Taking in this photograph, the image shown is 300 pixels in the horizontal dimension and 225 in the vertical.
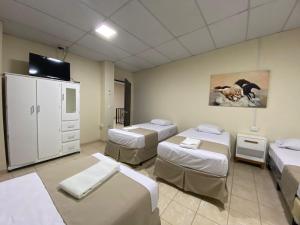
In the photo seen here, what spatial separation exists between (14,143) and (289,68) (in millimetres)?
5410

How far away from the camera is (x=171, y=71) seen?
4391 mm

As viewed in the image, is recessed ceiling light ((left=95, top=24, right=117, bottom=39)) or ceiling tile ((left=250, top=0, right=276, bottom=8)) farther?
recessed ceiling light ((left=95, top=24, right=117, bottom=39))

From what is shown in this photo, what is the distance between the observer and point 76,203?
971mm

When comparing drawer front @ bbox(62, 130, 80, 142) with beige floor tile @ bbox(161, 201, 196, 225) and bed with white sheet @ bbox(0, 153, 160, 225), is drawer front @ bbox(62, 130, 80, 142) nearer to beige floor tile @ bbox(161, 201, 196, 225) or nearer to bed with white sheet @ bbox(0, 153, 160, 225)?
bed with white sheet @ bbox(0, 153, 160, 225)

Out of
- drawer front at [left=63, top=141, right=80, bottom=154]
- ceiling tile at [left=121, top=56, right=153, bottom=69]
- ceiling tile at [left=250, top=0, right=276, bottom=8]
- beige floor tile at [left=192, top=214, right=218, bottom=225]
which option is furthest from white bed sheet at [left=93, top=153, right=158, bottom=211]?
ceiling tile at [left=121, top=56, right=153, bottom=69]

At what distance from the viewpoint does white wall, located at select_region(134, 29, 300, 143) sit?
2.77 metres

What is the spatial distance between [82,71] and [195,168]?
3769 mm

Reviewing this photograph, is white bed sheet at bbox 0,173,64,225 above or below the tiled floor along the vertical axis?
above

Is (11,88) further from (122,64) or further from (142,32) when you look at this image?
(122,64)

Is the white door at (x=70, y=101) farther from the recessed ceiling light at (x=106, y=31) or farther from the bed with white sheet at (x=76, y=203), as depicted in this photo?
the bed with white sheet at (x=76, y=203)

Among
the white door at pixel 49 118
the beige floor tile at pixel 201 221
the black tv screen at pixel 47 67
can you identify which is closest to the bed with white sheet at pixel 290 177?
the beige floor tile at pixel 201 221

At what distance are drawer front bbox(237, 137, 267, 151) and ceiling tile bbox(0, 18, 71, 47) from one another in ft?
14.3

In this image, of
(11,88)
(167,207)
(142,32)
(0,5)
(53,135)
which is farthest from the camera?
(53,135)

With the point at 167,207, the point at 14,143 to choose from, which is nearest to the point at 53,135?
the point at 14,143
